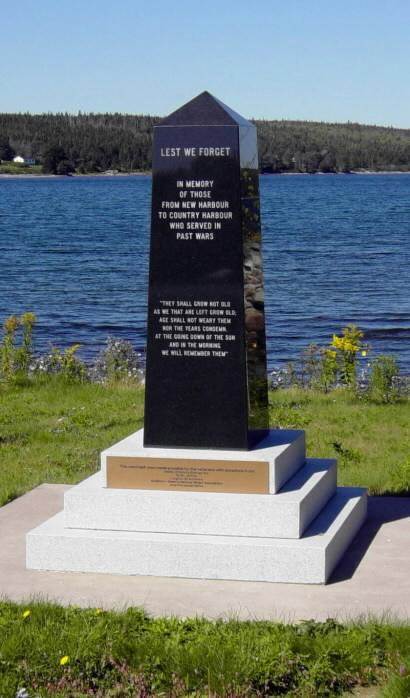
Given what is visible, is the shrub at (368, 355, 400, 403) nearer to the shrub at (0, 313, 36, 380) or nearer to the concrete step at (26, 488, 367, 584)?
the shrub at (0, 313, 36, 380)

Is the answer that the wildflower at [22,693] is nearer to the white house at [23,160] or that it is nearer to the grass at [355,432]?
the grass at [355,432]

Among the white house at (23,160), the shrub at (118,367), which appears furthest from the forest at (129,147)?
the shrub at (118,367)

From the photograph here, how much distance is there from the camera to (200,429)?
7578 millimetres

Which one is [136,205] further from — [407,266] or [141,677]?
[141,677]

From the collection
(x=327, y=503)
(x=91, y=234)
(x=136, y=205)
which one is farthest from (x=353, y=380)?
(x=136, y=205)

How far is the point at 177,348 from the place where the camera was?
7555 millimetres

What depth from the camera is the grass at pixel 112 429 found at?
9617 millimetres

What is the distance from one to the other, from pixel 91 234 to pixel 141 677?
6008 centimetres

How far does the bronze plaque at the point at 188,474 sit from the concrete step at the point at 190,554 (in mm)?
334

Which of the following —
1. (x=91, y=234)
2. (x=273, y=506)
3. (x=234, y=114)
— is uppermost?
(x=91, y=234)

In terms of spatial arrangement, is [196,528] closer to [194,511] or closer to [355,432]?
[194,511]

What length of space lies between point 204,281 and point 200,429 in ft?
3.14

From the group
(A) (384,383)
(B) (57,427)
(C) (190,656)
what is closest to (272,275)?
(A) (384,383)

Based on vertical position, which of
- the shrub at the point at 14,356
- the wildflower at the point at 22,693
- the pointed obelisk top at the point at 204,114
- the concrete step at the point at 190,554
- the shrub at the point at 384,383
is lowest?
the wildflower at the point at 22,693
